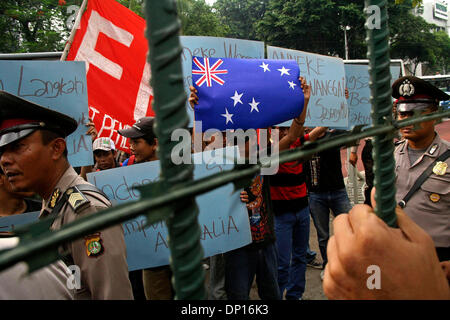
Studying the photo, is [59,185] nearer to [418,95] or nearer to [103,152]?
[103,152]

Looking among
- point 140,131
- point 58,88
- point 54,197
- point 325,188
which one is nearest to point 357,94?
point 325,188

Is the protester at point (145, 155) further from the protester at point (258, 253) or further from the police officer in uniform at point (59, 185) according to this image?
the police officer in uniform at point (59, 185)

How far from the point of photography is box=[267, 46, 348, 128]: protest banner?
10.3ft

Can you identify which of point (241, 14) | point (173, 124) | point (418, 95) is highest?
point (241, 14)

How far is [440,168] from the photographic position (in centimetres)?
216

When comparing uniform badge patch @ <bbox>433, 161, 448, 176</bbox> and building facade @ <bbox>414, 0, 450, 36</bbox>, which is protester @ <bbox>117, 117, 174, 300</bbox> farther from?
building facade @ <bbox>414, 0, 450, 36</bbox>

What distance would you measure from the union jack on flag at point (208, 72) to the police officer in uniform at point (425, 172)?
49.7 inches

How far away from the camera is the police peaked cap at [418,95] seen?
2436mm

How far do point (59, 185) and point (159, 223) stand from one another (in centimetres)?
90

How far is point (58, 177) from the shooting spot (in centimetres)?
167

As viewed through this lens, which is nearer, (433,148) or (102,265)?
(102,265)

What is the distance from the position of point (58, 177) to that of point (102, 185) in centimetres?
65

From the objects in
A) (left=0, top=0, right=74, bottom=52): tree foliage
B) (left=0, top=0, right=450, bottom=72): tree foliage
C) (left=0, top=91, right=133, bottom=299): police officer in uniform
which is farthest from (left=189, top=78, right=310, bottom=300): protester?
(left=0, top=0, right=74, bottom=52): tree foliage

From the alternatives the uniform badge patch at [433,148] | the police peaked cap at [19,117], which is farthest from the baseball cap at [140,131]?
the uniform badge patch at [433,148]
